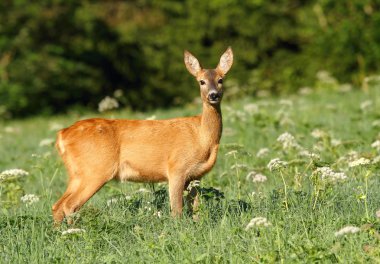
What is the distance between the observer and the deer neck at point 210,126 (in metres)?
7.21

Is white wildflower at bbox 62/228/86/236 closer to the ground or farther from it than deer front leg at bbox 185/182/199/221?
farther from it

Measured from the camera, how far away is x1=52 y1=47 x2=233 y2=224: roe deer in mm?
6984

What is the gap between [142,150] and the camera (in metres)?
7.18

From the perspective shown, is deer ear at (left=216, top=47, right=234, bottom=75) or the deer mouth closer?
the deer mouth

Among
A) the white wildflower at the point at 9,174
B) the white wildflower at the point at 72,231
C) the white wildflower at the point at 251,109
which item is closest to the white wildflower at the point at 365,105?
the white wildflower at the point at 251,109

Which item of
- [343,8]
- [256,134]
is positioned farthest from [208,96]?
[343,8]

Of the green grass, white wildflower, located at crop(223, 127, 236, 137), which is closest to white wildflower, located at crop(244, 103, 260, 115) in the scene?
white wildflower, located at crop(223, 127, 236, 137)

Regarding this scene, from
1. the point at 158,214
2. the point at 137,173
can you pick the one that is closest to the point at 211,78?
the point at 137,173

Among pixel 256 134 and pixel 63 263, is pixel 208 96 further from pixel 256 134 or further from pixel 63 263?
pixel 256 134

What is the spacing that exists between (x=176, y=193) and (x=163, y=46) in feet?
64.5

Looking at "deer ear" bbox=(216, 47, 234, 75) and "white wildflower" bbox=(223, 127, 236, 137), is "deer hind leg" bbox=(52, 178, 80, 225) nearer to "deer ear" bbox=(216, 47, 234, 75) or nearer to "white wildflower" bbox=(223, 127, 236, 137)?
"deer ear" bbox=(216, 47, 234, 75)

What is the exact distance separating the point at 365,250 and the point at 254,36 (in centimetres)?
2071

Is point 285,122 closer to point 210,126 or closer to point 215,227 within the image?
point 210,126

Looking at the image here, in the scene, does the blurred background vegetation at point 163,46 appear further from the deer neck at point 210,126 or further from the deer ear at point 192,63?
the deer neck at point 210,126
